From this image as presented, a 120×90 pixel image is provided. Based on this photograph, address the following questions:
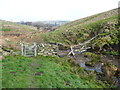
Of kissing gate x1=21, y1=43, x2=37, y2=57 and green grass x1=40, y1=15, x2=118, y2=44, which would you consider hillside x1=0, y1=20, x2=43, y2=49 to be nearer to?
green grass x1=40, y1=15, x2=118, y2=44

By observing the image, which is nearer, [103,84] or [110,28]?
[103,84]

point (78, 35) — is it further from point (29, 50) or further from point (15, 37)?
point (15, 37)

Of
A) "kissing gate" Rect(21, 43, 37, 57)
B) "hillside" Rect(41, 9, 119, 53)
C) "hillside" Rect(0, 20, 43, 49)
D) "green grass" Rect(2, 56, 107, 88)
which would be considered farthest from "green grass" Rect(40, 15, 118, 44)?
"green grass" Rect(2, 56, 107, 88)

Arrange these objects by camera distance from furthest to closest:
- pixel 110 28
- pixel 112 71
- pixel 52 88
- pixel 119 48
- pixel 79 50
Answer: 1. pixel 110 28
2. pixel 79 50
3. pixel 119 48
4. pixel 112 71
5. pixel 52 88

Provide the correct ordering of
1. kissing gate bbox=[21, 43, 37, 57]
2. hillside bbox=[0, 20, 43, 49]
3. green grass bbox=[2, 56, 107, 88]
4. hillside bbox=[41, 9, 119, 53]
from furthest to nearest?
hillside bbox=[41, 9, 119, 53] → hillside bbox=[0, 20, 43, 49] → kissing gate bbox=[21, 43, 37, 57] → green grass bbox=[2, 56, 107, 88]

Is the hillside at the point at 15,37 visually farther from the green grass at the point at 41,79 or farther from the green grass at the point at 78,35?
the green grass at the point at 41,79

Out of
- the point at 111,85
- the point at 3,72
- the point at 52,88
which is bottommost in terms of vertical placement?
the point at 111,85

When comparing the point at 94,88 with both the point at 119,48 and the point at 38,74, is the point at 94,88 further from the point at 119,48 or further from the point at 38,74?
the point at 119,48

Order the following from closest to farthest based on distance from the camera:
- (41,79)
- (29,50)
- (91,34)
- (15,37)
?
(41,79) < (29,50) < (91,34) < (15,37)

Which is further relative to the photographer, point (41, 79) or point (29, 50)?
point (29, 50)

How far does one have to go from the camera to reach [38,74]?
14.1m

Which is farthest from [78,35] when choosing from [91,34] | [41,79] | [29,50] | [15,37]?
[41,79]

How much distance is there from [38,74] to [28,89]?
11.2ft

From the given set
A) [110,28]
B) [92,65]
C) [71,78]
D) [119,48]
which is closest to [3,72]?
[71,78]
